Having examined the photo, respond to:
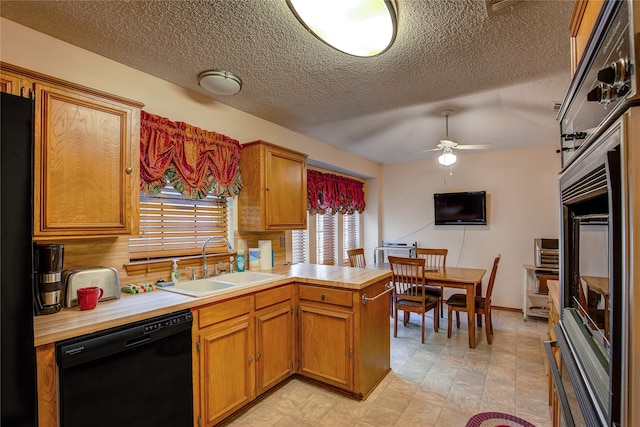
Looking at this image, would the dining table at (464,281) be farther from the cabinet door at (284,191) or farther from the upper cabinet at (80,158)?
the upper cabinet at (80,158)

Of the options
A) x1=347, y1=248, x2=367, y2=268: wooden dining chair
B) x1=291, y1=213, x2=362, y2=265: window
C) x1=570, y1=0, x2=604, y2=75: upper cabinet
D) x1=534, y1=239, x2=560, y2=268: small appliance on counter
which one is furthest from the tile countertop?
x1=534, y1=239, x2=560, y2=268: small appliance on counter

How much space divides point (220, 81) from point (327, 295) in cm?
175

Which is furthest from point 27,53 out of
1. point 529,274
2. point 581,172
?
point 529,274

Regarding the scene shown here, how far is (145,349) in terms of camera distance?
1.57 metres

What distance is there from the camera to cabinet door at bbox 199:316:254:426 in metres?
1.86

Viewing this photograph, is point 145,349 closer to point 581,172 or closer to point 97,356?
point 97,356

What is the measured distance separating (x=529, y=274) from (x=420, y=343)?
2.01 m

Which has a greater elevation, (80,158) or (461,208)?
(80,158)

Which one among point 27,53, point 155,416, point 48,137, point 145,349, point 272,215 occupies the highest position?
point 27,53

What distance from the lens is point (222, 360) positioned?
77.4 inches

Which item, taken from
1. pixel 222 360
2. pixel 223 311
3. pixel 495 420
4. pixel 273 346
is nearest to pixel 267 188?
pixel 223 311

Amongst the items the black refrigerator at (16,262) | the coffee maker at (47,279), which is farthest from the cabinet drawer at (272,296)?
the black refrigerator at (16,262)

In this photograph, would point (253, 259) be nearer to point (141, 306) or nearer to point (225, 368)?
point (225, 368)

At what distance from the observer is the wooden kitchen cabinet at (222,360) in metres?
1.83
